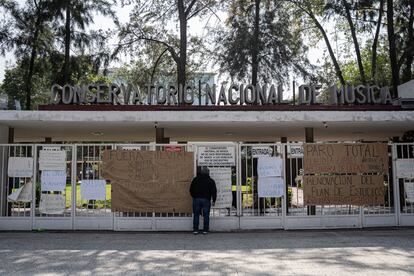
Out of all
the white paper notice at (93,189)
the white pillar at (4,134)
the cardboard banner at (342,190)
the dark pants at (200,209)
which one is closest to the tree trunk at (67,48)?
the white pillar at (4,134)

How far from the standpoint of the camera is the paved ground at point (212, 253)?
26.2 feet

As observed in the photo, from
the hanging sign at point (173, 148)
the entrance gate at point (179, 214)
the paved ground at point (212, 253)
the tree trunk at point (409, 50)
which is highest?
the tree trunk at point (409, 50)

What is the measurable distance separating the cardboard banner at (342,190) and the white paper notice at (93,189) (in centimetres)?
535

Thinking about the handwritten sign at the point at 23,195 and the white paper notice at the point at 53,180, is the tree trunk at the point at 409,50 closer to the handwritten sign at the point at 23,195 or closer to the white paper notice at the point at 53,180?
the white paper notice at the point at 53,180

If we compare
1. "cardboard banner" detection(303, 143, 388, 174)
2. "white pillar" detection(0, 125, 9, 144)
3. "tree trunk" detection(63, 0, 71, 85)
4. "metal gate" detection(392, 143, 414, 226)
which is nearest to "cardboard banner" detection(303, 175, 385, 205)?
"cardboard banner" detection(303, 143, 388, 174)

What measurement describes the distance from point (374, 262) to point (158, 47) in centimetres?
1977

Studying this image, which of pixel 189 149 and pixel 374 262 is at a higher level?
pixel 189 149

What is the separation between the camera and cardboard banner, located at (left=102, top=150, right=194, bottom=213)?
12562 mm

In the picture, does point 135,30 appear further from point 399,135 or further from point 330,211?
point 330,211

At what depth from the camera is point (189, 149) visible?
12648 mm

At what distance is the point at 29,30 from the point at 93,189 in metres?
14.5

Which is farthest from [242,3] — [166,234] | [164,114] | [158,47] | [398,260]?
[398,260]

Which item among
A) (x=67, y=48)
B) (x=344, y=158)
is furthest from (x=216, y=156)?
(x=67, y=48)

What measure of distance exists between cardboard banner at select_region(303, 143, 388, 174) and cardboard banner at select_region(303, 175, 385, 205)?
8.5 inches
